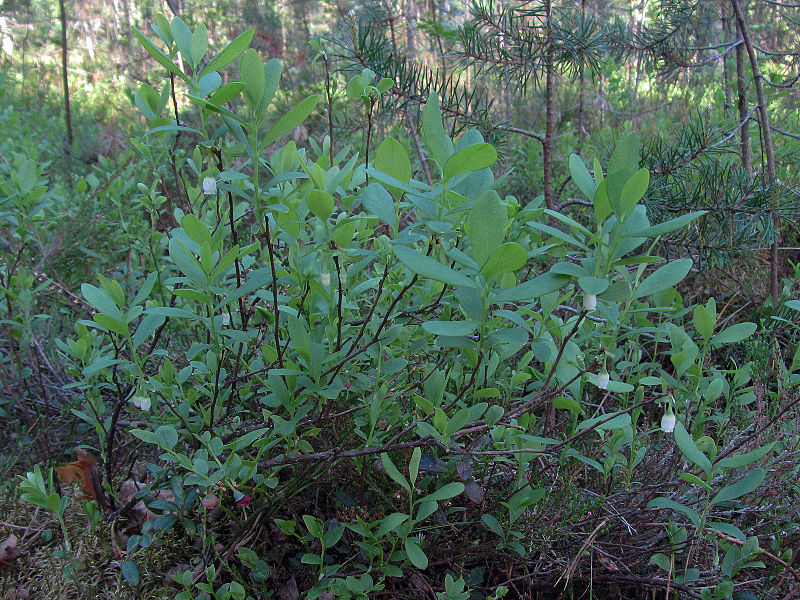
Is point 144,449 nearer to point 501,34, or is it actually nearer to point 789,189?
point 501,34

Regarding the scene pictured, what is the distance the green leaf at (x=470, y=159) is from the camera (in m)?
0.88

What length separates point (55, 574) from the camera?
51.8 inches

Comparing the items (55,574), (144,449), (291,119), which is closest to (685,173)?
(291,119)

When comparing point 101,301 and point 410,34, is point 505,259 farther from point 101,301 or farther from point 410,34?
point 410,34

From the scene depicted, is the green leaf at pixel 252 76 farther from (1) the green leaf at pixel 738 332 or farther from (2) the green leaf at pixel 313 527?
(1) the green leaf at pixel 738 332

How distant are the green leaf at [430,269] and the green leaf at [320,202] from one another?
16cm

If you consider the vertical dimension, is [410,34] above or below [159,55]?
above

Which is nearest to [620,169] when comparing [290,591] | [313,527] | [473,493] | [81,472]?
[473,493]

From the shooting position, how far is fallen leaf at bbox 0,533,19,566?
4.58ft

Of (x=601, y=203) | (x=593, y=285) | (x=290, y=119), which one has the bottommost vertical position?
(x=593, y=285)

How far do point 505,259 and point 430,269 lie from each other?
0.38ft

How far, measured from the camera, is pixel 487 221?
0.87 metres

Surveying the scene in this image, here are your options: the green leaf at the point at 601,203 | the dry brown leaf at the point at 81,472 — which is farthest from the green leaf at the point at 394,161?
the dry brown leaf at the point at 81,472

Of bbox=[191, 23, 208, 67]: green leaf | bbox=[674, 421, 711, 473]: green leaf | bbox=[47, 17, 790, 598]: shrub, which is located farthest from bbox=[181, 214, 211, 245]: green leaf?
bbox=[674, 421, 711, 473]: green leaf
